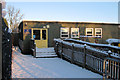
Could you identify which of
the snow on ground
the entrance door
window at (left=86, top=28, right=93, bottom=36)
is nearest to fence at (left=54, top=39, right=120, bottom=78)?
the snow on ground

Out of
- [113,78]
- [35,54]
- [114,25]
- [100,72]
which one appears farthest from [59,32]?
[113,78]

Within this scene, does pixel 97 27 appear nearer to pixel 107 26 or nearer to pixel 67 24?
pixel 107 26

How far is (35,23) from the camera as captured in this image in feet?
47.6

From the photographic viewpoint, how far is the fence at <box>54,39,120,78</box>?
6247 millimetres

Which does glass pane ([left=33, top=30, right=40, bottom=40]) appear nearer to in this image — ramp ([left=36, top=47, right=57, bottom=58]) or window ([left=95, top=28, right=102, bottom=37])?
ramp ([left=36, top=47, right=57, bottom=58])

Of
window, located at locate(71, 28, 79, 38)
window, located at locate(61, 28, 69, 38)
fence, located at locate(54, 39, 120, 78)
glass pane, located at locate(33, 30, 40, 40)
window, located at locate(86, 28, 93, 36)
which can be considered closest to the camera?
fence, located at locate(54, 39, 120, 78)

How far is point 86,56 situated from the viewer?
7.61m

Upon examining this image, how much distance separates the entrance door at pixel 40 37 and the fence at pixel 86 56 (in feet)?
14.4

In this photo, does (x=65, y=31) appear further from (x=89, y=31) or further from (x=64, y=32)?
(x=89, y=31)

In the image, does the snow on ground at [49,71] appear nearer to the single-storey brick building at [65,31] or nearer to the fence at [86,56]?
the fence at [86,56]

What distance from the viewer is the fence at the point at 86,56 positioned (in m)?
6.25

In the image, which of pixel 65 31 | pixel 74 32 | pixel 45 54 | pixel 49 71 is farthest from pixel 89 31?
pixel 49 71

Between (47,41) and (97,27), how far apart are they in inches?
274

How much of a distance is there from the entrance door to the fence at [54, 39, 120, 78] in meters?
4.39
